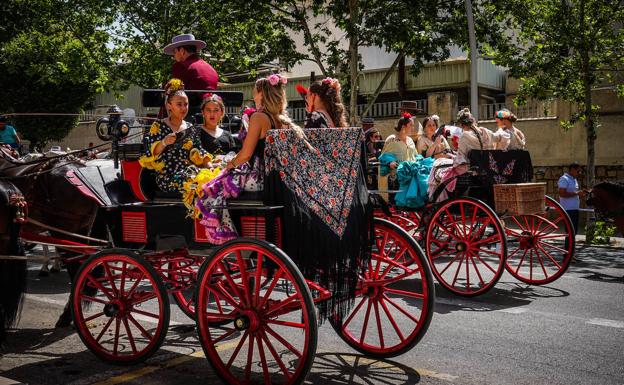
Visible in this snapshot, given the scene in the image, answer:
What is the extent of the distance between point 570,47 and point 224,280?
12.9 m

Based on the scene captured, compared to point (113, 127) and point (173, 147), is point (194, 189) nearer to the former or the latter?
point (173, 147)

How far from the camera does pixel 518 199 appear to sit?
8586 millimetres

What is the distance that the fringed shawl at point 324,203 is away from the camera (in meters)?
5.04

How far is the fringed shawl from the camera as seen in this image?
504 cm

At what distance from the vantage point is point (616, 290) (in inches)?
363

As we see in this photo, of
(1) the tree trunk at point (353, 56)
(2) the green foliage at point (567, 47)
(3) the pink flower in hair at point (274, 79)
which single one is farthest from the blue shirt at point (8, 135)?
(2) the green foliage at point (567, 47)

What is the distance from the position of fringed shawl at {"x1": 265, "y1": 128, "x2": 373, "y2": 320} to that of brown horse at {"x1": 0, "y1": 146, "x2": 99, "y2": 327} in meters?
2.82

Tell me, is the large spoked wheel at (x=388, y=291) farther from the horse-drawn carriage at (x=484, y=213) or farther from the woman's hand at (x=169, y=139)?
the horse-drawn carriage at (x=484, y=213)

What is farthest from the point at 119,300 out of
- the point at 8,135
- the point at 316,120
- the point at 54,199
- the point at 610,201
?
the point at 8,135

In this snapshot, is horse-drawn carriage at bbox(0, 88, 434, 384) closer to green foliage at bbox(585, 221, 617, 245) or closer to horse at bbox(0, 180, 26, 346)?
horse at bbox(0, 180, 26, 346)

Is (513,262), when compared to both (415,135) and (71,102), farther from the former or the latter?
(71,102)

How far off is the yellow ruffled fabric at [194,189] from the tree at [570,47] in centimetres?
1163

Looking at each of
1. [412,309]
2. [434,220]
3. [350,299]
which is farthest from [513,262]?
[350,299]

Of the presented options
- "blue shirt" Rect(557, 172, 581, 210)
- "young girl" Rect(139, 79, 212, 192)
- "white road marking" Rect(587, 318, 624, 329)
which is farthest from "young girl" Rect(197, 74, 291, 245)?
"blue shirt" Rect(557, 172, 581, 210)
